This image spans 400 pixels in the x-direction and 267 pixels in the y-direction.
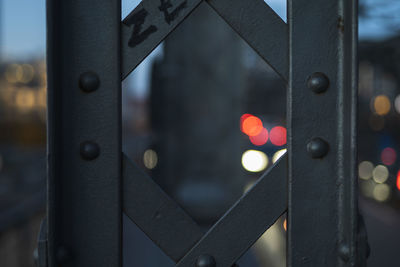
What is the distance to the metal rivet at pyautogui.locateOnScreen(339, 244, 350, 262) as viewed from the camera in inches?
47.4

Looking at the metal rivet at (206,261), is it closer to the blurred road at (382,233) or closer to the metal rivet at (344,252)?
the metal rivet at (344,252)

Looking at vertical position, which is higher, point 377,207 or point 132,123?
point 132,123

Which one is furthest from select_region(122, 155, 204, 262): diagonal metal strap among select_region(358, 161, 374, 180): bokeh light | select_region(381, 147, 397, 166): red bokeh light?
select_region(358, 161, 374, 180): bokeh light

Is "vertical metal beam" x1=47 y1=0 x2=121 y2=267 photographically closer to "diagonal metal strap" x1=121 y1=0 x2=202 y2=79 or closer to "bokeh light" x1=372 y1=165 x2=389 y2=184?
"diagonal metal strap" x1=121 y1=0 x2=202 y2=79

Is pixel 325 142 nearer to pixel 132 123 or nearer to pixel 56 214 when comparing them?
pixel 56 214

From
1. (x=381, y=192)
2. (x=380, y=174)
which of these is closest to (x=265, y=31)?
(x=381, y=192)

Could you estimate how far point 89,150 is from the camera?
47.6 inches

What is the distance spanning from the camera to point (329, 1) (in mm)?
1250

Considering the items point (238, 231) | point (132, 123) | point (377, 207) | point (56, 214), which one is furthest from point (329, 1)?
point (132, 123)

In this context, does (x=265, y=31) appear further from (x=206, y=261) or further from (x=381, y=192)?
(x=381, y=192)

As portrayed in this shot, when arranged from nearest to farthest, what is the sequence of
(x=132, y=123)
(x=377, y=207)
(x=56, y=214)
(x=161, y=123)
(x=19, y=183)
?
1. (x=56, y=214)
2. (x=161, y=123)
3. (x=377, y=207)
4. (x=19, y=183)
5. (x=132, y=123)

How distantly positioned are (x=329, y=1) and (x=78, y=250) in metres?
1.15

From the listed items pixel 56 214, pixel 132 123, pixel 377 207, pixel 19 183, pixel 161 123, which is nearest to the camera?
pixel 56 214

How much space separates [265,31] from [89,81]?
59cm
